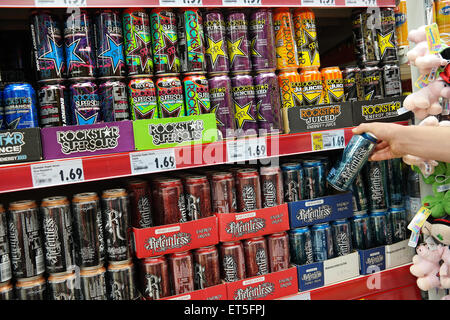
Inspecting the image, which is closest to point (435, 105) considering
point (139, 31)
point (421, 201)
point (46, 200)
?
point (421, 201)

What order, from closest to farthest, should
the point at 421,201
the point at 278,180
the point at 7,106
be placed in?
the point at 7,106 < the point at 278,180 < the point at 421,201

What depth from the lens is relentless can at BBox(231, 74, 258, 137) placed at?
5.04ft

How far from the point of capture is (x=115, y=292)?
1375 millimetres

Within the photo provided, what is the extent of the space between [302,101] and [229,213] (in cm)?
57

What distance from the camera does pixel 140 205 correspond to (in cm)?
146

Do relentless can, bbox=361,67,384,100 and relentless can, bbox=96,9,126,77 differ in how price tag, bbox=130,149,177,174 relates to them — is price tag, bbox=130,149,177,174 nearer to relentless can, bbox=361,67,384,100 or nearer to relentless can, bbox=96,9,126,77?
relentless can, bbox=96,9,126,77

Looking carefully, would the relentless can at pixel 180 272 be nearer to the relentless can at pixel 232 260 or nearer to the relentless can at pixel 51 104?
the relentless can at pixel 232 260

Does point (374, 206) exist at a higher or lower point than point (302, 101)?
lower

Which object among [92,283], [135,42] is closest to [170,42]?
[135,42]

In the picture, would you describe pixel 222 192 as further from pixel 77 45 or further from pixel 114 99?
pixel 77 45

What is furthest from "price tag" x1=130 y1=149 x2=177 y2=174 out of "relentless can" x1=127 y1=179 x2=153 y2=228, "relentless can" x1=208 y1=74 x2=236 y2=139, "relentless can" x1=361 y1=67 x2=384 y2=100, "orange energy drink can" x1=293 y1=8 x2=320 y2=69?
"relentless can" x1=361 y1=67 x2=384 y2=100

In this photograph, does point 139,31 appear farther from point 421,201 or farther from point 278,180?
point 421,201

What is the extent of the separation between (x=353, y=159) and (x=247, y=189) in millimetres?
425

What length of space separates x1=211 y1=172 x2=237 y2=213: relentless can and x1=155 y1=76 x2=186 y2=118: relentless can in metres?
0.30
